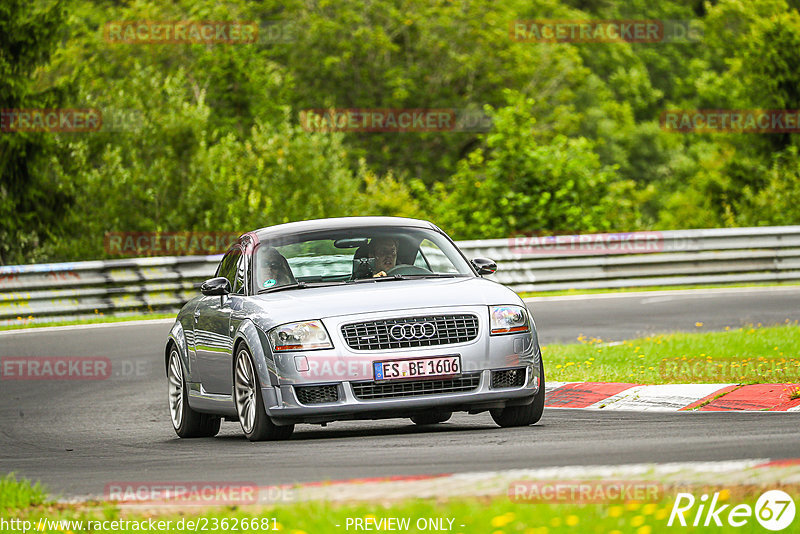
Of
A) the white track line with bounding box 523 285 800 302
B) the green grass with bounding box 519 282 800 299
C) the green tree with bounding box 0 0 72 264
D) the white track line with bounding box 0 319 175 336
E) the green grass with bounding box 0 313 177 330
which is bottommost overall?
the green grass with bounding box 519 282 800 299

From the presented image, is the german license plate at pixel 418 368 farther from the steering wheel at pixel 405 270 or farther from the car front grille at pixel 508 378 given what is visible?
the steering wheel at pixel 405 270

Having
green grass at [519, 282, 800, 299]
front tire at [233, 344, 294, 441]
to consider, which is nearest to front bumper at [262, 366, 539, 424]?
front tire at [233, 344, 294, 441]

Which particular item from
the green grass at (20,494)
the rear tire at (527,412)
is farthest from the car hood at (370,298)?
the green grass at (20,494)

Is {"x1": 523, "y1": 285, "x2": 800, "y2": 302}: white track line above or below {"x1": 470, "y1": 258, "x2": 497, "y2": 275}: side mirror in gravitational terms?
below

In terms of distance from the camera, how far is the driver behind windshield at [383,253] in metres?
10.5

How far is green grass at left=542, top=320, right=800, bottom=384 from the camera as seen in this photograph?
39.5ft

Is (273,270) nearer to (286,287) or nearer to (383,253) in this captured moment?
(286,287)

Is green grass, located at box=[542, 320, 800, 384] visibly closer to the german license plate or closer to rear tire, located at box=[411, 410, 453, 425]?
rear tire, located at box=[411, 410, 453, 425]

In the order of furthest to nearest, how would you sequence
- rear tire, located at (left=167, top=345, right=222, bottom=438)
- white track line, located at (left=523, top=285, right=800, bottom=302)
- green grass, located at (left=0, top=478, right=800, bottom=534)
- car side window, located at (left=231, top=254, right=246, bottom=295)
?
white track line, located at (left=523, top=285, right=800, bottom=302) → rear tire, located at (left=167, top=345, right=222, bottom=438) → car side window, located at (left=231, top=254, right=246, bottom=295) → green grass, located at (left=0, top=478, right=800, bottom=534)

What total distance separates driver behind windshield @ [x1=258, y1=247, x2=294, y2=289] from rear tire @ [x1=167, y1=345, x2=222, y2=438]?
131 centimetres

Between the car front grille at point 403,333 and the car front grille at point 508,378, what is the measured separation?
380mm

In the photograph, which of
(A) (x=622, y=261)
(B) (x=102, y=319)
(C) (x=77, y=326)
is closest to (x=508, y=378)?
(C) (x=77, y=326)

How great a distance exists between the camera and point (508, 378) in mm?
9602

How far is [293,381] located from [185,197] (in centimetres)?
2093
